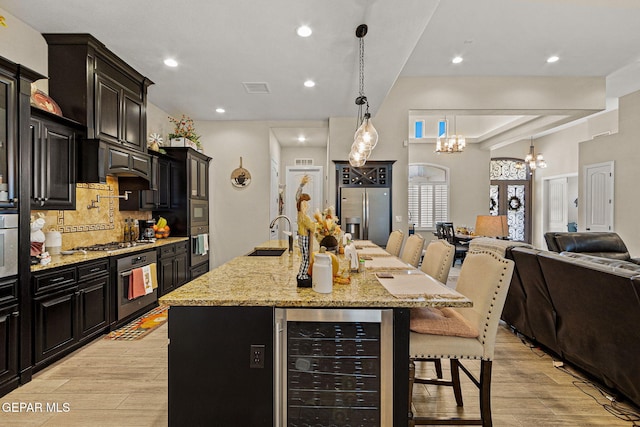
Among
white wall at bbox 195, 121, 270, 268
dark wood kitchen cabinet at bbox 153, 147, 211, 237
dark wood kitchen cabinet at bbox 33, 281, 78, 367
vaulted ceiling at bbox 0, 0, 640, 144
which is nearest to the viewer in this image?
dark wood kitchen cabinet at bbox 33, 281, 78, 367

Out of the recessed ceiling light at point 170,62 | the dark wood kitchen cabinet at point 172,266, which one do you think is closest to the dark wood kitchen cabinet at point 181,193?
the dark wood kitchen cabinet at point 172,266

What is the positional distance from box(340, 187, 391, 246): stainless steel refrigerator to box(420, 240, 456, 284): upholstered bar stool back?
310 cm

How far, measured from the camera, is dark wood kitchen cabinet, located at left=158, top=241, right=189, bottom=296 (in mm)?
4598

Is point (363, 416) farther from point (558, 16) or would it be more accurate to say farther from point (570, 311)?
point (558, 16)

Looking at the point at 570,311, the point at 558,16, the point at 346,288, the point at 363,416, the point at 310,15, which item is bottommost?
the point at 363,416

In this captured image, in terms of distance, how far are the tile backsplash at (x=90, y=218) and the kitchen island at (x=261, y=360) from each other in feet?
8.68

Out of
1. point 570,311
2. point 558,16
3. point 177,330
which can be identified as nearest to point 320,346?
point 177,330

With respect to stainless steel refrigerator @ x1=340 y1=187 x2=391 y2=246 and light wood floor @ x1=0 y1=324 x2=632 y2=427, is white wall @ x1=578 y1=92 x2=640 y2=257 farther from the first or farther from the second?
light wood floor @ x1=0 y1=324 x2=632 y2=427

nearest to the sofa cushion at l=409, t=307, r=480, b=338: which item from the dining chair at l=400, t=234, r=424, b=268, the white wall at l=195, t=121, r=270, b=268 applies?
the dining chair at l=400, t=234, r=424, b=268

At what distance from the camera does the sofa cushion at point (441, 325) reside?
1759mm

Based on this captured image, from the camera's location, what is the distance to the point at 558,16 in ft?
12.6

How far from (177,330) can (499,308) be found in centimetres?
167

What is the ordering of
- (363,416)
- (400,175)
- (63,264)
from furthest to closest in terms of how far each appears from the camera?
1. (400,175)
2. (63,264)
3. (363,416)

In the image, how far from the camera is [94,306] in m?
3.29
